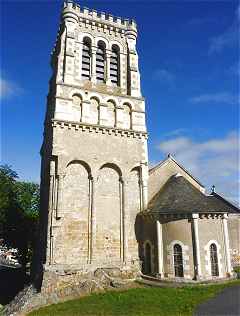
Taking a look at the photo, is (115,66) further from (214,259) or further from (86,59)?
(214,259)

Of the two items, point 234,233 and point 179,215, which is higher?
point 179,215

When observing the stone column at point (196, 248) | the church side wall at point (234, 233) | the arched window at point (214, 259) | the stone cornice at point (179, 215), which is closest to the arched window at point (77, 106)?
the stone cornice at point (179, 215)

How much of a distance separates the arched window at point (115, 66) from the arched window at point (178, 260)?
1547 cm

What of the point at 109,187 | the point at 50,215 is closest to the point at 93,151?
the point at 109,187

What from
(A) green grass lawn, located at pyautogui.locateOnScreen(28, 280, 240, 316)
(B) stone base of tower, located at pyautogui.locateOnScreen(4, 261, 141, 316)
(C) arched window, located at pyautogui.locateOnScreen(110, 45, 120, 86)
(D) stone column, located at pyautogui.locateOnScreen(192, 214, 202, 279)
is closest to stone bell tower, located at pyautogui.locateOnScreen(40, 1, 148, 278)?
(C) arched window, located at pyautogui.locateOnScreen(110, 45, 120, 86)

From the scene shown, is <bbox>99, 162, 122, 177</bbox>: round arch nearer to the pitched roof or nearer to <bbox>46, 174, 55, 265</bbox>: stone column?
the pitched roof

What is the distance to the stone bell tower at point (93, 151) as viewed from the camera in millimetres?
22562

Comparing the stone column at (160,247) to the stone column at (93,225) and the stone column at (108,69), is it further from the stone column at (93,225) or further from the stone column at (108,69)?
the stone column at (108,69)

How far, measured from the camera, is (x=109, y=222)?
23.8 meters

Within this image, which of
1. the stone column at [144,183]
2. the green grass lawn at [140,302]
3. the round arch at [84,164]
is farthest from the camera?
the stone column at [144,183]

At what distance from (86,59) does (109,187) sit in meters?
12.2

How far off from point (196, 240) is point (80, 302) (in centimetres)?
901

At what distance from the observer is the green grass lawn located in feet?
52.5

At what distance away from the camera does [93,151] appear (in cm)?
2452
